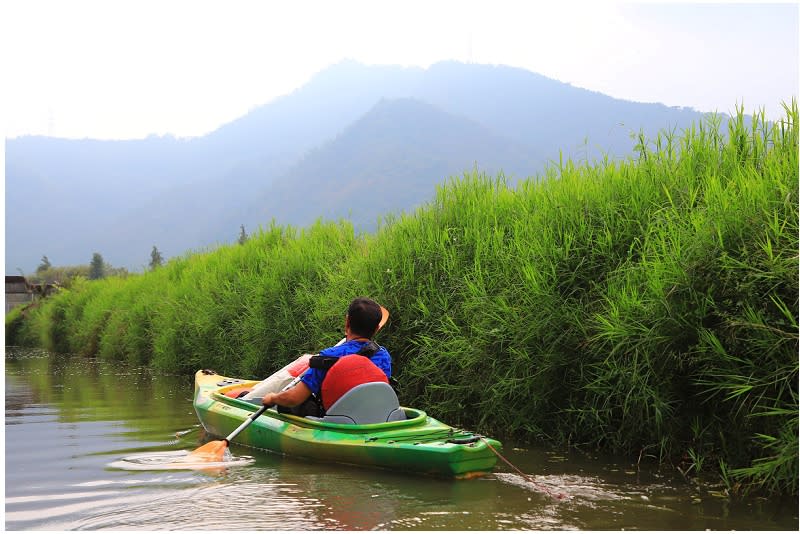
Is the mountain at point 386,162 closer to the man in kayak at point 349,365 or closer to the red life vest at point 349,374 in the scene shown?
the man in kayak at point 349,365

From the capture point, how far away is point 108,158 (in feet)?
569

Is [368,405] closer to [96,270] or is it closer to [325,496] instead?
[325,496]

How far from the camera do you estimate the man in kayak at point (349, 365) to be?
18.8ft

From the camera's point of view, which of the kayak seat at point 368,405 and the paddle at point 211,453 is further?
A: the paddle at point 211,453

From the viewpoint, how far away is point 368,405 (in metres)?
5.73

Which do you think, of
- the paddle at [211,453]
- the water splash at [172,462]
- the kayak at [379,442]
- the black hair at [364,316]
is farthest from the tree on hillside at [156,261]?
the black hair at [364,316]

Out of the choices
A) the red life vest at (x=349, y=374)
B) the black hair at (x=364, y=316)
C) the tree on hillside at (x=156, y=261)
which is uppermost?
the tree on hillside at (x=156, y=261)

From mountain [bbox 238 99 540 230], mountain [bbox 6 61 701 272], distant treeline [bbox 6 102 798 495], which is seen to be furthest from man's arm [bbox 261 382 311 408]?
mountain [bbox 238 99 540 230]

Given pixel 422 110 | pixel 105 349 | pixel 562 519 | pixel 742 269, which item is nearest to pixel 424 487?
pixel 562 519

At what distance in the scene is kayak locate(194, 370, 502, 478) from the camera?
16.7 feet

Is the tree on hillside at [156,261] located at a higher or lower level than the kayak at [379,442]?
higher

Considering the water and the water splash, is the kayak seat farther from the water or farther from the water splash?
the water splash

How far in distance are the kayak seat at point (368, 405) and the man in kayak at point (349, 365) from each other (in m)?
0.05

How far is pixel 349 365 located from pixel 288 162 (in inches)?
6396
